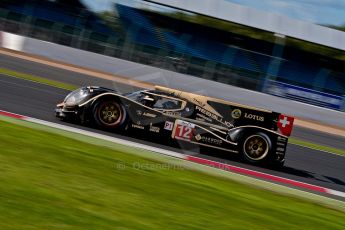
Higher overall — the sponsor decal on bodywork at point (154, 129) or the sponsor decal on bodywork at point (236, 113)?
the sponsor decal on bodywork at point (236, 113)

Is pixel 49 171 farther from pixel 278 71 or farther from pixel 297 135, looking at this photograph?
pixel 278 71

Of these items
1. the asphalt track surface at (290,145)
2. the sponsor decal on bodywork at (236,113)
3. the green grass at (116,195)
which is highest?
the sponsor decal on bodywork at (236,113)

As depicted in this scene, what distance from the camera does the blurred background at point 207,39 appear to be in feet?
76.9

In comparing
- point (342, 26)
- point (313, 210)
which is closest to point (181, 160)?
point (313, 210)

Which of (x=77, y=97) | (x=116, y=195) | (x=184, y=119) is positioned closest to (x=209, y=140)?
(x=184, y=119)

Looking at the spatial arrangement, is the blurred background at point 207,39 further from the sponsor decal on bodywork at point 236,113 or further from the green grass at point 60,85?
the sponsor decal on bodywork at point 236,113

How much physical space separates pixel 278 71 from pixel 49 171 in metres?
20.9

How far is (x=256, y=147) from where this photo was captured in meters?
10.2

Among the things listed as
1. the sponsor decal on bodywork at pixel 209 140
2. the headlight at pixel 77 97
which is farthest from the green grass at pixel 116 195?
the sponsor decal on bodywork at pixel 209 140

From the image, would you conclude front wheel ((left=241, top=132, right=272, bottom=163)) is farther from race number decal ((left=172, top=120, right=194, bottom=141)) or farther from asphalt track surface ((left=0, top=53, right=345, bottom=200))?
race number decal ((left=172, top=120, right=194, bottom=141))

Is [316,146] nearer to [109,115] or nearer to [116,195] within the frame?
[109,115]

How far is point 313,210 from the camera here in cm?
715

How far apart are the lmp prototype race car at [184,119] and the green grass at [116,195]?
1579 millimetres

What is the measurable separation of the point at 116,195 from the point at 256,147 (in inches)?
199
